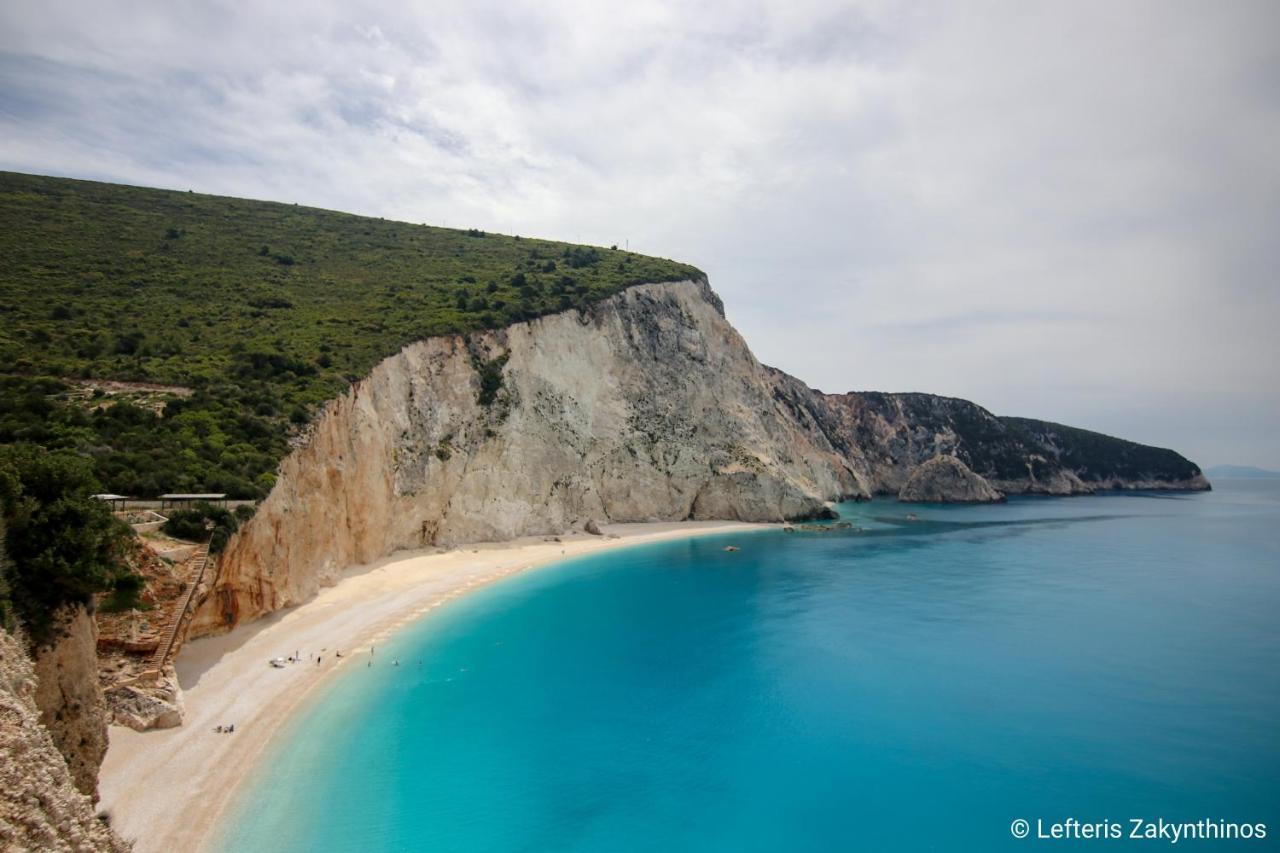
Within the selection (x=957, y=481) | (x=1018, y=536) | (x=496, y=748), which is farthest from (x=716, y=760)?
(x=957, y=481)

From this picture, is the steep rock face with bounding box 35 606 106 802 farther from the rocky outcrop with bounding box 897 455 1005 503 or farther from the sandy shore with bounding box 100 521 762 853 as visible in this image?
the rocky outcrop with bounding box 897 455 1005 503

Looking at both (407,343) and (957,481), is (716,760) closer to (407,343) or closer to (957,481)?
(407,343)

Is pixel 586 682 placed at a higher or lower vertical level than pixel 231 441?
lower

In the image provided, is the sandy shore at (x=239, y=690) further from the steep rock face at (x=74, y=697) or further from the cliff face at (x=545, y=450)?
the steep rock face at (x=74, y=697)

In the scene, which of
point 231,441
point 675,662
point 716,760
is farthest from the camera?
point 231,441

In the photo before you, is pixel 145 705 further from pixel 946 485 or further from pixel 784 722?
pixel 946 485
